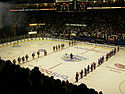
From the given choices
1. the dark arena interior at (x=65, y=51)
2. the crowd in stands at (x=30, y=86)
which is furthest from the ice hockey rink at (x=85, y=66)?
the crowd in stands at (x=30, y=86)

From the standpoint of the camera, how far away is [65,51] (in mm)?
23734

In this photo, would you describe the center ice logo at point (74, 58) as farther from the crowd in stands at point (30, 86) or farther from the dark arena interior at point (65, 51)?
the crowd in stands at point (30, 86)

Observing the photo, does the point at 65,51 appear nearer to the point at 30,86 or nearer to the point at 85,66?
the point at 85,66

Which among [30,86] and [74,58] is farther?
[74,58]

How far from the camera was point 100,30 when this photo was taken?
1324 inches

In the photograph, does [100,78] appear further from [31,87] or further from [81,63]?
[31,87]

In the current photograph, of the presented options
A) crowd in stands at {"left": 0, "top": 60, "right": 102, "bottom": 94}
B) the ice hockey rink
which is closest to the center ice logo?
the ice hockey rink

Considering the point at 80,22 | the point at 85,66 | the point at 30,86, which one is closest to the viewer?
the point at 30,86

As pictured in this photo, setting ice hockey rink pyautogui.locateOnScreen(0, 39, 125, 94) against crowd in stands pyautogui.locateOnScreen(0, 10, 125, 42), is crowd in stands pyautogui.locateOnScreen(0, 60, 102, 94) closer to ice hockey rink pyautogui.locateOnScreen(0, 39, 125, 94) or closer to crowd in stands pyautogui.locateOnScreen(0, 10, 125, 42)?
ice hockey rink pyautogui.locateOnScreen(0, 39, 125, 94)

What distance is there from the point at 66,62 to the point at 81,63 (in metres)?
1.91

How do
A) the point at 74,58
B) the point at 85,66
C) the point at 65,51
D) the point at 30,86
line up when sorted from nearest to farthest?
1. the point at 30,86
2. the point at 85,66
3. the point at 74,58
4. the point at 65,51

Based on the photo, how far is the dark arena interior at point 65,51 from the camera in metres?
4.37

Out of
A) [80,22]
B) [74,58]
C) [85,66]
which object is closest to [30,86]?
[85,66]

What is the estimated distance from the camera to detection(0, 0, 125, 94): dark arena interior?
4.37 metres
